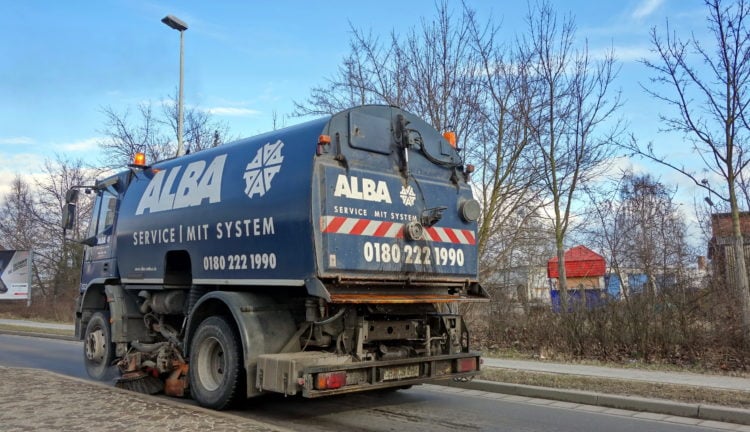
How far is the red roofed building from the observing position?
1312 cm

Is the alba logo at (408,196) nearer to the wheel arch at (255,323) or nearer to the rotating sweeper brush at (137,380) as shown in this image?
the wheel arch at (255,323)

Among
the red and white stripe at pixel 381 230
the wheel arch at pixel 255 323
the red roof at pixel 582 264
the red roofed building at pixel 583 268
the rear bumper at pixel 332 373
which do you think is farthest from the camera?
the red roof at pixel 582 264

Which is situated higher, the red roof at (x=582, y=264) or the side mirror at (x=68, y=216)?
the side mirror at (x=68, y=216)

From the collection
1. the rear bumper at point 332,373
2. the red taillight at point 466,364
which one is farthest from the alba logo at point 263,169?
the red taillight at point 466,364

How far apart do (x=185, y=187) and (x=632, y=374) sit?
719cm

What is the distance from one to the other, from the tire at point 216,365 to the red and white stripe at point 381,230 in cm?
179

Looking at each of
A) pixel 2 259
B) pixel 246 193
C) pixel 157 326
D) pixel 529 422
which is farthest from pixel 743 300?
pixel 2 259

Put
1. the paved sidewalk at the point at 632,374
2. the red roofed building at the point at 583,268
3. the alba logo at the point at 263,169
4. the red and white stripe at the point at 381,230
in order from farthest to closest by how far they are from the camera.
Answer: the red roofed building at the point at 583,268, the paved sidewalk at the point at 632,374, the alba logo at the point at 263,169, the red and white stripe at the point at 381,230

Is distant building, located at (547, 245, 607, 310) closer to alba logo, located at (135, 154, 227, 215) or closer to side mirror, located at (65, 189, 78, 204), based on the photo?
alba logo, located at (135, 154, 227, 215)

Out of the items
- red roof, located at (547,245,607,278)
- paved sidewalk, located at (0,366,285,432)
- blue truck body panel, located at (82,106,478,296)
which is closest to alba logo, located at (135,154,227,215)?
blue truck body panel, located at (82,106,478,296)

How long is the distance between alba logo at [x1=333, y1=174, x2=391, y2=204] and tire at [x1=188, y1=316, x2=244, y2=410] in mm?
2077

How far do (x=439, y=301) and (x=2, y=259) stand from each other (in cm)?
3470

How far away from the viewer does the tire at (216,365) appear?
6926 millimetres

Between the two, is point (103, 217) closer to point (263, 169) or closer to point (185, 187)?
point (185, 187)
